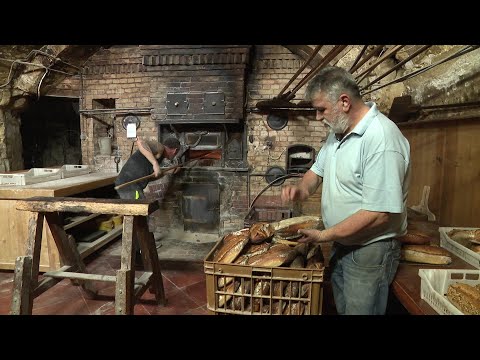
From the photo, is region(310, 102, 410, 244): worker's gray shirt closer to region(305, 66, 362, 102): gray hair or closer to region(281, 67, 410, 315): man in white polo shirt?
region(281, 67, 410, 315): man in white polo shirt

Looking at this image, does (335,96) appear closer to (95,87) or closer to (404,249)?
(404,249)

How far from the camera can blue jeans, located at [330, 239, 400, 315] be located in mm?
1714

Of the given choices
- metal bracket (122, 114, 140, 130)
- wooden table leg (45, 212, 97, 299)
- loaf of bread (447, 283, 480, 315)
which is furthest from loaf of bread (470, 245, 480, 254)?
metal bracket (122, 114, 140, 130)

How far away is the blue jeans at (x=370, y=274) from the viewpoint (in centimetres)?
171

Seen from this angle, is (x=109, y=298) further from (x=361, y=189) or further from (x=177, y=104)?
(x=177, y=104)

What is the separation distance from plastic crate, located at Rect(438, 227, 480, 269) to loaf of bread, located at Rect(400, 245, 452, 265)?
0.10m

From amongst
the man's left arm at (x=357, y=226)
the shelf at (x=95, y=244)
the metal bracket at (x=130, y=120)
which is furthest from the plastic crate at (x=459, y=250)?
the metal bracket at (x=130, y=120)

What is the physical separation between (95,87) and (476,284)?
605 centimetres

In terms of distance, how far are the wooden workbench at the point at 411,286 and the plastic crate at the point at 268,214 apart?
9.06ft

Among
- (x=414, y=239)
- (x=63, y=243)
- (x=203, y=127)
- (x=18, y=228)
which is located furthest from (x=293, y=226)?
(x=203, y=127)

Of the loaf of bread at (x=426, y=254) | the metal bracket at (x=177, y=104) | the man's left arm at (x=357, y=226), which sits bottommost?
the loaf of bread at (x=426, y=254)

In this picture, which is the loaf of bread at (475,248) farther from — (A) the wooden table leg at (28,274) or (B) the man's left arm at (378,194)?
(A) the wooden table leg at (28,274)

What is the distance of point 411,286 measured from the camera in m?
1.67

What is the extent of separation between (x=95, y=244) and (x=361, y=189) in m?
3.76
